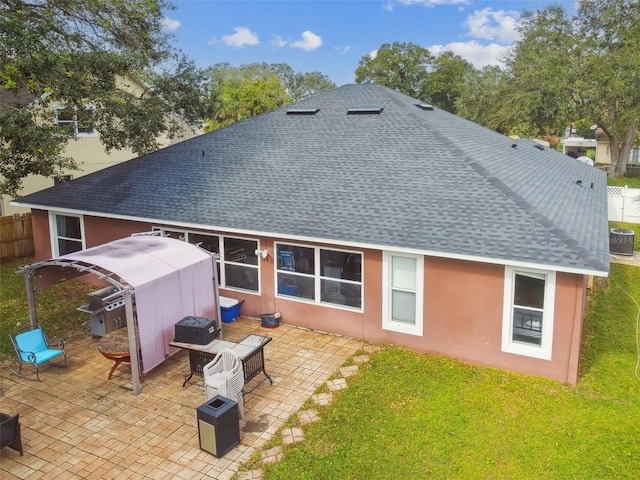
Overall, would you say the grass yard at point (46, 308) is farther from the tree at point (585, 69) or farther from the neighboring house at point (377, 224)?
the tree at point (585, 69)

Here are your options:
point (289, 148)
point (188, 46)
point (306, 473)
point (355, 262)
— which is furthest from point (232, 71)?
point (306, 473)

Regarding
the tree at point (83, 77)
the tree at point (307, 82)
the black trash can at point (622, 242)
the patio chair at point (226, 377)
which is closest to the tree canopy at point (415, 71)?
the tree at point (307, 82)

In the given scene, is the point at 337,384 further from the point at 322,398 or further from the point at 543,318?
the point at 543,318

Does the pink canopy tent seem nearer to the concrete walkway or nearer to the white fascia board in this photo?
the concrete walkway

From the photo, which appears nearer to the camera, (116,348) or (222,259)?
(116,348)

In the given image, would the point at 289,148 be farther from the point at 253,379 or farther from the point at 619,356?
the point at 619,356

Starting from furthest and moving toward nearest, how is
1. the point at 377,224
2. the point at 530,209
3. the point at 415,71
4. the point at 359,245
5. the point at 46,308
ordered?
the point at 415,71 → the point at 46,308 → the point at 377,224 → the point at 359,245 → the point at 530,209

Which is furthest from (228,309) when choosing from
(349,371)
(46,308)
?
(46,308)

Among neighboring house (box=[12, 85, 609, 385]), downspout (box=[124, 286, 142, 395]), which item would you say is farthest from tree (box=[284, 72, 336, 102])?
downspout (box=[124, 286, 142, 395])
